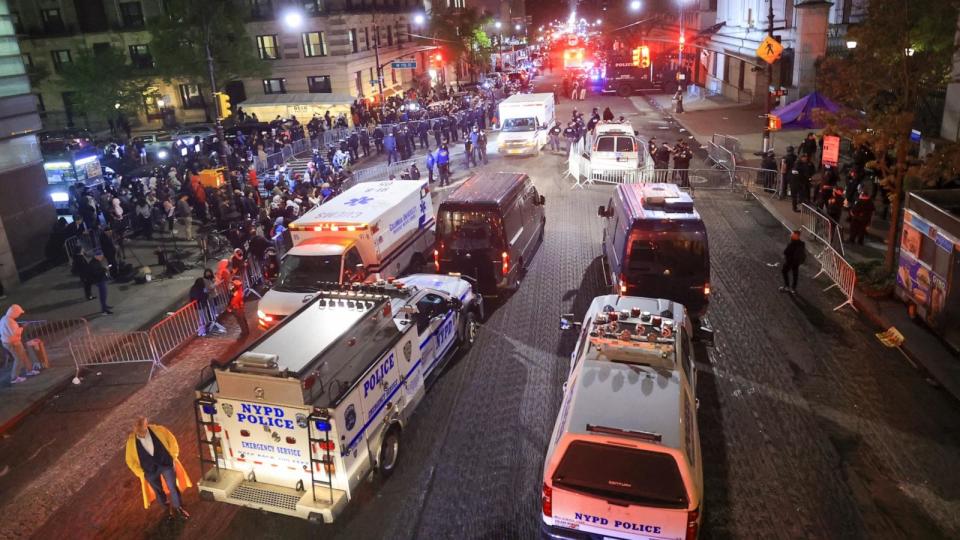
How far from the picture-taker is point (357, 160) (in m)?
33.8

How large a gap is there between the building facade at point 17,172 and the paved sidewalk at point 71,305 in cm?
87

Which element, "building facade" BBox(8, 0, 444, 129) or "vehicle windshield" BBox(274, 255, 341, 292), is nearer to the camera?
"vehicle windshield" BBox(274, 255, 341, 292)

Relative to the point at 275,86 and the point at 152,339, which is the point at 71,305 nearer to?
the point at 152,339

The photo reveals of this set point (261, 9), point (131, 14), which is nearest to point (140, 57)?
point (131, 14)

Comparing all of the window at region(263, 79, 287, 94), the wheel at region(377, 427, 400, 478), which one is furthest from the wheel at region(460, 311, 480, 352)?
the window at region(263, 79, 287, 94)

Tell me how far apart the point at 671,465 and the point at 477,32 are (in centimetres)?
6895

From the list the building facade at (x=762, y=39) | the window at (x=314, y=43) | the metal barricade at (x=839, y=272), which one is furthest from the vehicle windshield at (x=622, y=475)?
the window at (x=314, y=43)

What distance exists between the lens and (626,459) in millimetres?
6352

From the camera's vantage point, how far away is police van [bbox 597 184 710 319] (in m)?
12.0

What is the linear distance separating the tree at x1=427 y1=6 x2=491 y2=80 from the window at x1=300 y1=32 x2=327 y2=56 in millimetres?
18493

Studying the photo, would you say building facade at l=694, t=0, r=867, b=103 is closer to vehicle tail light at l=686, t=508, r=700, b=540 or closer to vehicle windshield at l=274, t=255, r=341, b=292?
vehicle windshield at l=274, t=255, r=341, b=292

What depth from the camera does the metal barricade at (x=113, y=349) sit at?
1295 cm

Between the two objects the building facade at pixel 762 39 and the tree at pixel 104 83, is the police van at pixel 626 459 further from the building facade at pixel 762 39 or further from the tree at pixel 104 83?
the tree at pixel 104 83

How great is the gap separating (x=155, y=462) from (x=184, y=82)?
45.2 m
